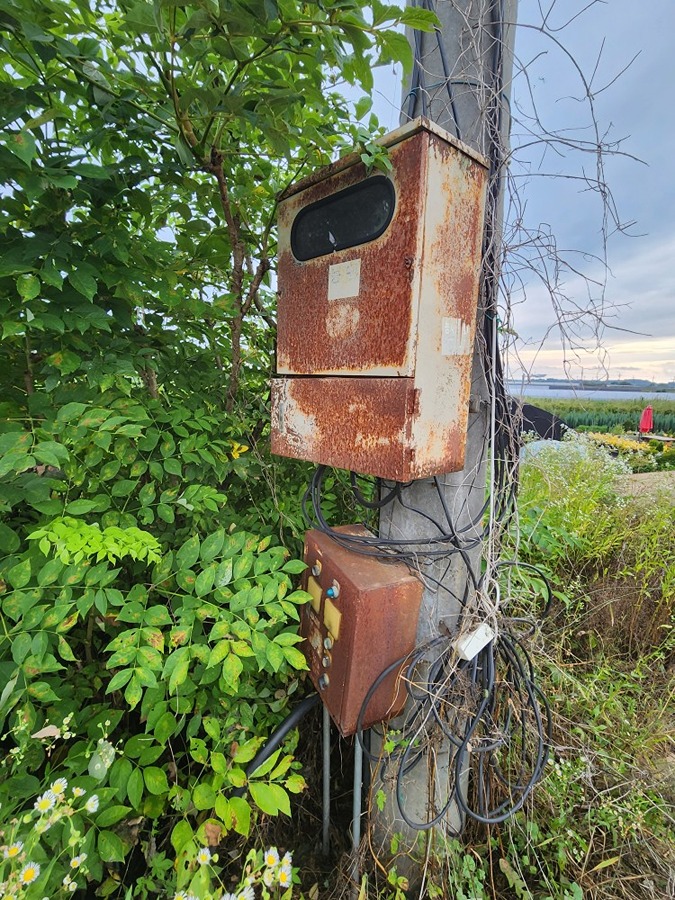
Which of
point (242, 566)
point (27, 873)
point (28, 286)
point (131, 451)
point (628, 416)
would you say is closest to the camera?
point (27, 873)

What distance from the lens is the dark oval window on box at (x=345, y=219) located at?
0.90 metres

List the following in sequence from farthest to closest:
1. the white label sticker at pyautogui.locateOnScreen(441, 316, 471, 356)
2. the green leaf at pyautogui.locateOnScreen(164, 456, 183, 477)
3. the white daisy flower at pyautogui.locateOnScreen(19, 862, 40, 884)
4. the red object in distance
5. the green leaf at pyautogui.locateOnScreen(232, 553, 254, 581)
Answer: the red object in distance < the green leaf at pyautogui.locateOnScreen(164, 456, 183, 477) < the green leaf at pyautogui.locateOnScreen(232, 553, 254, 581) < the white label sticker at pyautogui.locateOnScreen(441, 316, 471, 356) < the white daisy flower at pyautogui.locateOnScreen(19, 862, 40, 884)

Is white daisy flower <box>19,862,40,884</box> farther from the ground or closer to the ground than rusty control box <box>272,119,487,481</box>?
closer to the ground

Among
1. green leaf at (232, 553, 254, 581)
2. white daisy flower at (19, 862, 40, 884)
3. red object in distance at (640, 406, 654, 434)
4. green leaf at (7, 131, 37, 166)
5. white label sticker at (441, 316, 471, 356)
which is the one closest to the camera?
white daisy flower at (19, 862, 40, 884)

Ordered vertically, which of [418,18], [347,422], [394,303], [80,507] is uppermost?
[418,18]

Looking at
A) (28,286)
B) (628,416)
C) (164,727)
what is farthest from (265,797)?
(628,416)

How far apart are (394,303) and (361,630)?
795 mm

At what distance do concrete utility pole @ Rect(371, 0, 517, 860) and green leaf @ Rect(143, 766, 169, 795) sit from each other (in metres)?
0.62

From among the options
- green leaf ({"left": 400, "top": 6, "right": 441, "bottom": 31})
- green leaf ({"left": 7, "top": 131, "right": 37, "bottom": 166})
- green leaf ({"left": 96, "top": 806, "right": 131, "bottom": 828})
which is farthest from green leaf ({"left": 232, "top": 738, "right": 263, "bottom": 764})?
green leaf ({"left": 400, "top": 6, "right": 441, "bottom": 31})

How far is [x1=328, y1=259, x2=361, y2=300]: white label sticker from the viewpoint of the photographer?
96 cm

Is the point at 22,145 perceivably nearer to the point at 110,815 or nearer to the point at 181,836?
the point at 110,815

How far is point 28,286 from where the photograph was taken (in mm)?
920

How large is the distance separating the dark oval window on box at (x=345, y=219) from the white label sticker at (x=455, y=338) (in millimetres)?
267

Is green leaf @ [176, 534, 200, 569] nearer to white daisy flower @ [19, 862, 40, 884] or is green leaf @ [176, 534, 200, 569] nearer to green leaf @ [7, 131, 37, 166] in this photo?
white daisy flower @ [19, 862, 40, 884]
